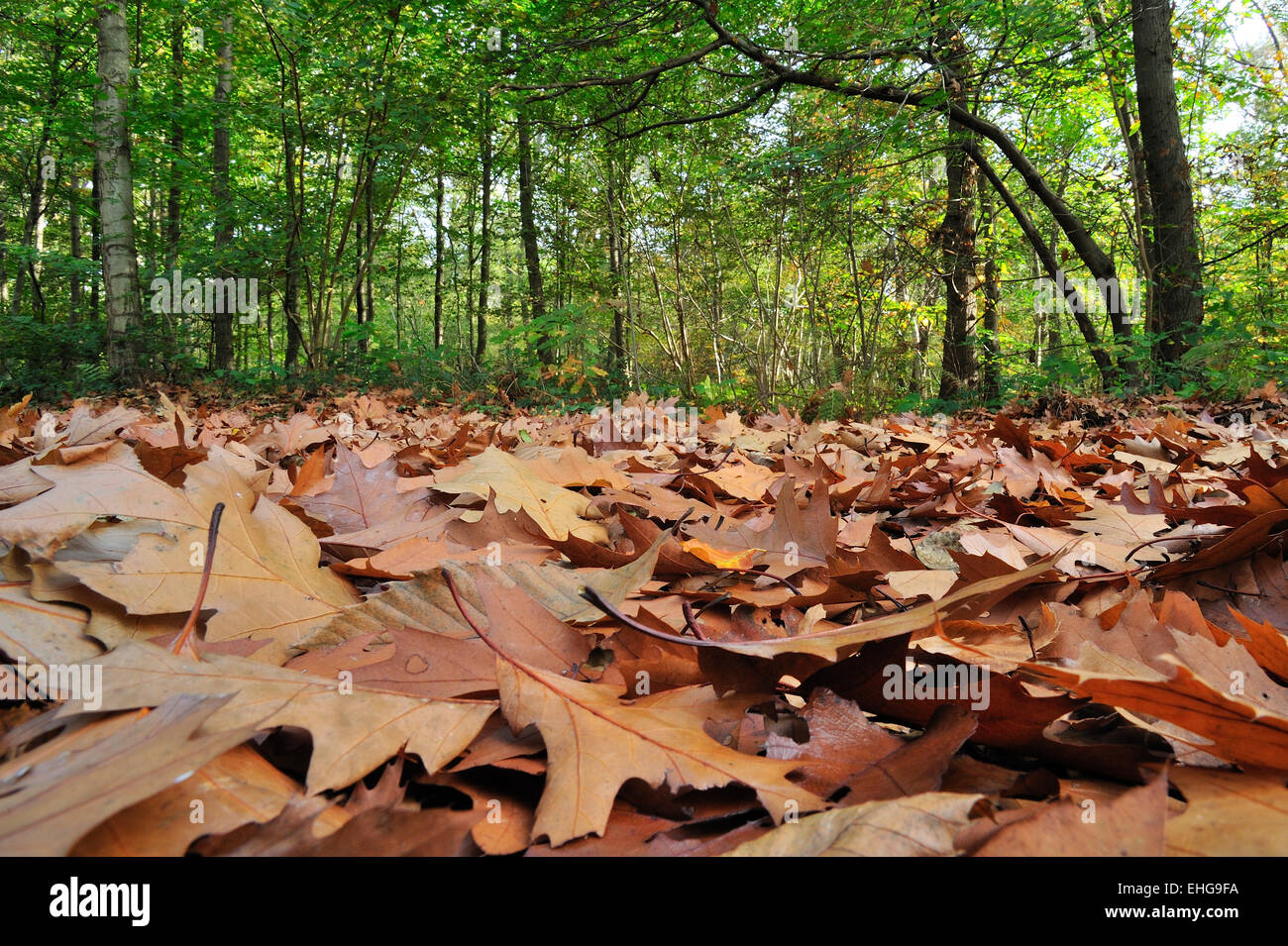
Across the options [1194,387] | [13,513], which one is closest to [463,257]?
[1194,387]

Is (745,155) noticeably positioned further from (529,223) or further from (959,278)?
(529,223)

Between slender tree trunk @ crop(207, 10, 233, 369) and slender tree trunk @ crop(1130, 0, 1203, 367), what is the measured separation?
934cm

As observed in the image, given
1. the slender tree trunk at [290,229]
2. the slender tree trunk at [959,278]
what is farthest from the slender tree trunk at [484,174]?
the slender tree trunk at [959,278]

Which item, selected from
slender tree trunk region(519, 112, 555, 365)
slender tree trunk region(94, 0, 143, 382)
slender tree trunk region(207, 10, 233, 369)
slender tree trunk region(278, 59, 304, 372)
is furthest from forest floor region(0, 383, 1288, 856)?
slender tree trunk region(519, 112, 555, 365)

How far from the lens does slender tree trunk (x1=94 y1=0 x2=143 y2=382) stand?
25.3ft

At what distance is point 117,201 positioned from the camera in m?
7.91

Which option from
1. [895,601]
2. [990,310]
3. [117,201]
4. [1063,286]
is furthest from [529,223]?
[895,601]

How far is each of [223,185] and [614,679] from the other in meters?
11.1

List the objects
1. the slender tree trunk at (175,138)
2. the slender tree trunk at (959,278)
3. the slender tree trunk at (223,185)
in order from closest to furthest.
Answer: the slender tree trunk at (959,278)
the slender tree trunk at (223,185)
the slender tree trunk at (175,138)

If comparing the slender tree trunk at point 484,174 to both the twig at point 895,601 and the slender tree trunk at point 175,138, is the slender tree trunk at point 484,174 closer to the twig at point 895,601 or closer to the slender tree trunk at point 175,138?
the slender tree trunk at point 175,138

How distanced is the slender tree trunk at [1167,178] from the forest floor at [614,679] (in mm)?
5647

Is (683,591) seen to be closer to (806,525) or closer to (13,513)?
(806,525)

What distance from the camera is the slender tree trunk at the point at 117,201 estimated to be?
25.3 ft
